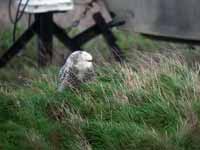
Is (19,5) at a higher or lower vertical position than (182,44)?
higher

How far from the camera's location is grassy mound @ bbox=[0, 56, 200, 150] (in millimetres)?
5465

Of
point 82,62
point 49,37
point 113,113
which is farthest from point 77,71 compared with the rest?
point 49,37

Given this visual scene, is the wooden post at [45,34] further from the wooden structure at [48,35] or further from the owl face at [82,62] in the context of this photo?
the owl face at [82,62]

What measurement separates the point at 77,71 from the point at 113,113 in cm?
81

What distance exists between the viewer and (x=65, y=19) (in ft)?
37.3

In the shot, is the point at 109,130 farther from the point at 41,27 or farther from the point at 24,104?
the point at 41,27

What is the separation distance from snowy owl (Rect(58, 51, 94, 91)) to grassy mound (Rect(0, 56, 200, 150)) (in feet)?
0.34

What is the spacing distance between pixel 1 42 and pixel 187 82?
5261 mm

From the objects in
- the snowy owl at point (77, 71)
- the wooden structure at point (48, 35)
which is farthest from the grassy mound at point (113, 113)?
the wooden structure at point (48, 35)

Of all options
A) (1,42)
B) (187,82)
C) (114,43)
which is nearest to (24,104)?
(187,82)

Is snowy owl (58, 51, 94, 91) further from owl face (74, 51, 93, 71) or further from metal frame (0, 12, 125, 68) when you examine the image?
metal frame (0, 12, 125, 68)

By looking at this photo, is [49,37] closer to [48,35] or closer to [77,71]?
[48,35]

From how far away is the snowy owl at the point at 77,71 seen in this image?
21.4 ft

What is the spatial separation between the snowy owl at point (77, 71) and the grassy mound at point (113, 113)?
0.34 feet
